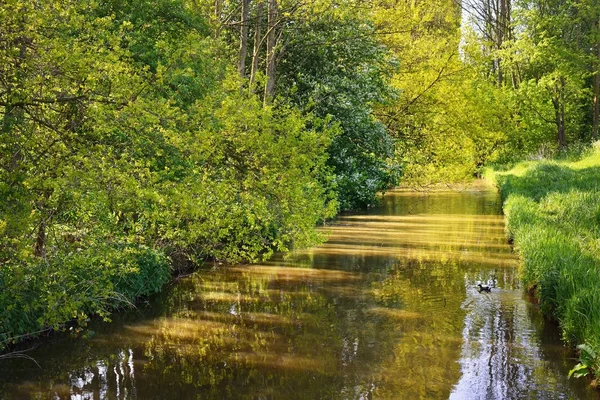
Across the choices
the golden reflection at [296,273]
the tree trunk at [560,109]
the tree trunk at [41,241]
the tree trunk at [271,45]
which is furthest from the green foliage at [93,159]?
the tree trunk at [560,109]

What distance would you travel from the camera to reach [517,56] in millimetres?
39219

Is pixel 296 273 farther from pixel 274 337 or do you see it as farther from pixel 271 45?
pixel 271 45

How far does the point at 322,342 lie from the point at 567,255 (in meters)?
4.54

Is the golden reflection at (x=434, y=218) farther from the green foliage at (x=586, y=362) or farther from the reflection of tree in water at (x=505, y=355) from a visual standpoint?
the green foliage at (x=586, y=362)

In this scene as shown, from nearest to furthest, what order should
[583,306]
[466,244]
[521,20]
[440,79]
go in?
[583,306] → [466,244] → [440,79] → [521,20]

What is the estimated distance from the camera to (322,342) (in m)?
9.84

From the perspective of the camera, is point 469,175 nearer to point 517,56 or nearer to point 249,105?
point 517,56

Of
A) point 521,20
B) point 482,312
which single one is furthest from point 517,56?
point 482,312

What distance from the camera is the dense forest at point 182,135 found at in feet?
22.6

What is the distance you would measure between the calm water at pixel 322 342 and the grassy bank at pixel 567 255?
45 centimetres

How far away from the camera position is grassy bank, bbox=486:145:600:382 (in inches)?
334

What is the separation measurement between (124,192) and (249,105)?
14.4ft

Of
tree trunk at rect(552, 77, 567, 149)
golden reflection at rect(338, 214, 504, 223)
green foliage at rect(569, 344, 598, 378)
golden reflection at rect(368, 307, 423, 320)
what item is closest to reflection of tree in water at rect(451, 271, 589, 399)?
green foliage at rect(569, 344, 598, 378)

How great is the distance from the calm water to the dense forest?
2.44 ft
